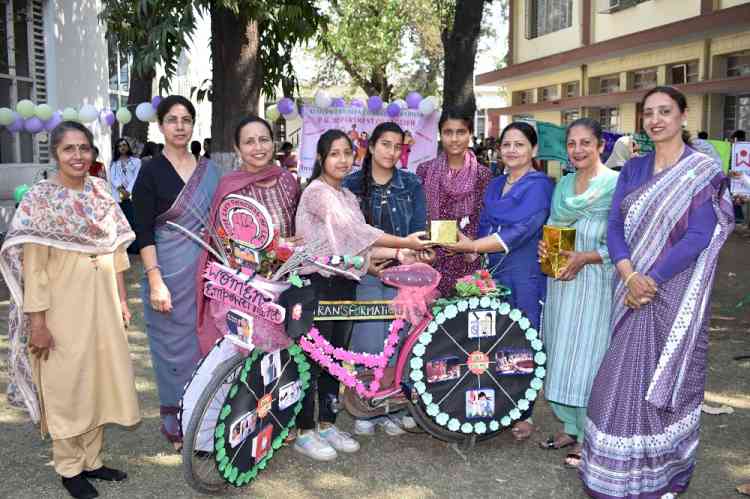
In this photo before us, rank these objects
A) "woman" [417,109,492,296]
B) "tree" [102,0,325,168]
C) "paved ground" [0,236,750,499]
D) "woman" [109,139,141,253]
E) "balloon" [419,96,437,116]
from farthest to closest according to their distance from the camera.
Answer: "woman" [109,139,141,253] → "balloon" [419,96,437,116] → "tree" [102,0,325,168] → "woman" [417,109,492,296] → "paved ground" [0,236,750,499]

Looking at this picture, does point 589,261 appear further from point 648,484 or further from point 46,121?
point 46,121

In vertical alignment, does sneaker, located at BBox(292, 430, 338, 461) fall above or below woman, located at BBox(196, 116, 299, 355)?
below

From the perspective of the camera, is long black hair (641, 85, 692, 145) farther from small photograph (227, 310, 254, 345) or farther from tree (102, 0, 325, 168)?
tree (102, 0, 325, 168)

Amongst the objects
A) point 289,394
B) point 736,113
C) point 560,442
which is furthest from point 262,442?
point 736,113

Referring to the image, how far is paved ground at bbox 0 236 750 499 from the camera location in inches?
134

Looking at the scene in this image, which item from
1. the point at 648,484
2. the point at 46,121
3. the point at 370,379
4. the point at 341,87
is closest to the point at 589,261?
the point at 648,484

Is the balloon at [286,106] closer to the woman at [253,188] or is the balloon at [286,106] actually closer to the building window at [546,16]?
the woman at [253,188]

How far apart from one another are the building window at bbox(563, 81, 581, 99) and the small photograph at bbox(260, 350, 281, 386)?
17.2m

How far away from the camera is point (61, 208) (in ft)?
10.4

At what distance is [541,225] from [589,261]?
41 centimetres

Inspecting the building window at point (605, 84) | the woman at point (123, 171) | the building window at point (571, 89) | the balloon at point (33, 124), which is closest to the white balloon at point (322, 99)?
the woman at point (123, 171)

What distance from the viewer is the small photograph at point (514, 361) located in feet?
12.4

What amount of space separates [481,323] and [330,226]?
3.13 ft

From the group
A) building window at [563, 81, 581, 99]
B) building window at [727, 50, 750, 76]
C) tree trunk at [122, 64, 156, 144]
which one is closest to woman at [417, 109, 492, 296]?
tree trunk at [122, 64, 156, 144]
